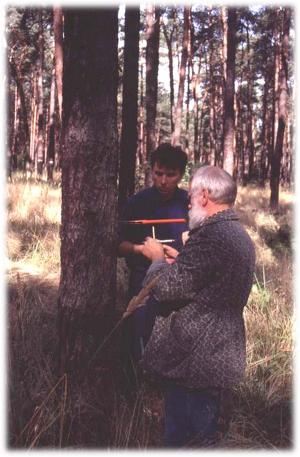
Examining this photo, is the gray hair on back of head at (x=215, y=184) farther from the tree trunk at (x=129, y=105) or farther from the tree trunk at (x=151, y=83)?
the tree trunk at (x=151, y=83)

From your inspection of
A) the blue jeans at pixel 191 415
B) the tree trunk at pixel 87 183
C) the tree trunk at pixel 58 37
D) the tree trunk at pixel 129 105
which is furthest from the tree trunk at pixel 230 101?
the blue jeans at pixel 191 415

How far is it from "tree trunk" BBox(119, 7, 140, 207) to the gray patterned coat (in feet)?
12.1

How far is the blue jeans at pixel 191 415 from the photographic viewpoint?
2287mm

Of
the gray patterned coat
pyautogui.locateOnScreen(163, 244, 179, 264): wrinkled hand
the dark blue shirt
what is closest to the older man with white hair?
the gray patterned coat

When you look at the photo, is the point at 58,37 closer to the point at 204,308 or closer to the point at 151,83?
the point at 151,83

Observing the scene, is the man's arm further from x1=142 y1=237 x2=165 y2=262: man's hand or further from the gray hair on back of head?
the gray hair on back of head

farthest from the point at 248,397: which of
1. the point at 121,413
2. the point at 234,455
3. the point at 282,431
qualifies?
the point at 121,413

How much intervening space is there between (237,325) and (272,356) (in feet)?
5.48

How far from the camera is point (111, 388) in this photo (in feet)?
9.30

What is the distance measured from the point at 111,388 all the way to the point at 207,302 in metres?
1.00

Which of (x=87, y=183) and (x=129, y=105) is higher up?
(x=129, y=105)

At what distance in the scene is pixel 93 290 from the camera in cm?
276

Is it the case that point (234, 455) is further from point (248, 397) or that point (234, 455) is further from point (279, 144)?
point (279, 144)

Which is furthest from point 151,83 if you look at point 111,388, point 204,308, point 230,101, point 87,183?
point 204,308
